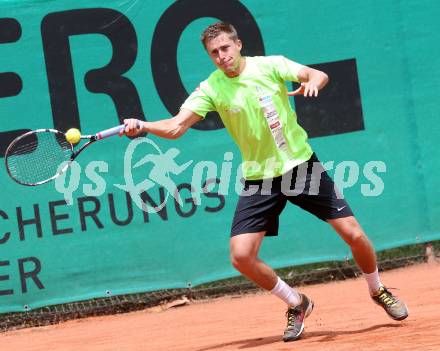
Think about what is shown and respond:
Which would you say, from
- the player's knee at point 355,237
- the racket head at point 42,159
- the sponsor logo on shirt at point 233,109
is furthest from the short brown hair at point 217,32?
the racket head at point 42,159

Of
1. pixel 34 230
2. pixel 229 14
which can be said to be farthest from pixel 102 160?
pixel 229 14

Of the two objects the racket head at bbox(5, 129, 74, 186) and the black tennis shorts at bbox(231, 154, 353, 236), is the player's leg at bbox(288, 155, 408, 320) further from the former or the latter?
the racket head at bbox(5, 129, 74, 186)

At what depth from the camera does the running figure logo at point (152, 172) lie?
7.16 metres

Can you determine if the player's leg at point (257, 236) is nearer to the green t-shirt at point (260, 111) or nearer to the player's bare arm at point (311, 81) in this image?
the green t-shirt at point (260, 111)

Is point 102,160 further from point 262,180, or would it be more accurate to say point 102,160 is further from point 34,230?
point 262,180

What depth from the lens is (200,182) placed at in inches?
284

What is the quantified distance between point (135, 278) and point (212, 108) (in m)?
2.52

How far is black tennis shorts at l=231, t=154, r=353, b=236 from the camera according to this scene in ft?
16.7

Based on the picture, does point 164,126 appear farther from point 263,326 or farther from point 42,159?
point 263,326

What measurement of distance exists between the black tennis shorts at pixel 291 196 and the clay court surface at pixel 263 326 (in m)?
0.67

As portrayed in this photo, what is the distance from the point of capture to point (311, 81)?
15.8 ft

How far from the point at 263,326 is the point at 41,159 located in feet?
5.97

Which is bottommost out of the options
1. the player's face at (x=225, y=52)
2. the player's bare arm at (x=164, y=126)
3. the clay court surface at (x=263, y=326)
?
the clay court surface at (x=263, y=326)

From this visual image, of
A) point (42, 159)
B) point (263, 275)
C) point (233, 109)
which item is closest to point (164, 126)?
point (233, 109)
